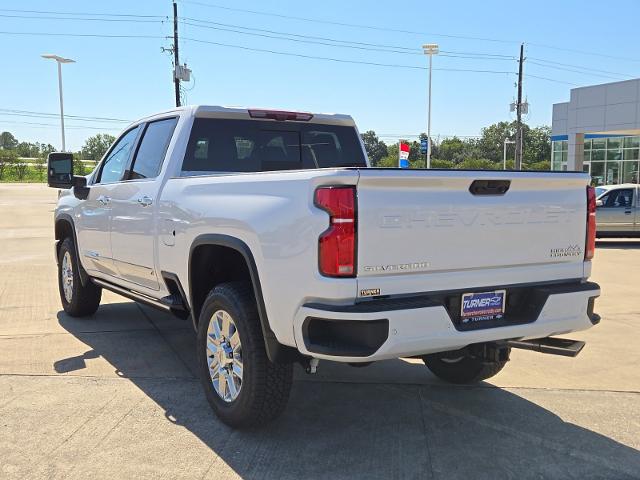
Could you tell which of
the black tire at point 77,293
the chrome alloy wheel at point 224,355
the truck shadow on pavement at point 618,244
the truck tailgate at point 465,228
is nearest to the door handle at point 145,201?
the chrome alloy wheel at point 224,355

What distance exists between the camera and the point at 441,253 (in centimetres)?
341

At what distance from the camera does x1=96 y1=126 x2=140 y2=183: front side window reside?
582cm

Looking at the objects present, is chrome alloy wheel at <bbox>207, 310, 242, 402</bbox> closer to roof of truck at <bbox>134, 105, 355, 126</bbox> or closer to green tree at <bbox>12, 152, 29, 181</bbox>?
roof of truck at <bbox>134, 105, 355, 126</bbox>

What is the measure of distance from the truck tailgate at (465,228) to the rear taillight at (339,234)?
0.04m

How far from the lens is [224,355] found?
400 cm

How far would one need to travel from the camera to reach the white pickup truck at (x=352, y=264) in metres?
3.18

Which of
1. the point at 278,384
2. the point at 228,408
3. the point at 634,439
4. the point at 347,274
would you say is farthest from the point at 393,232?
the point at 634,439

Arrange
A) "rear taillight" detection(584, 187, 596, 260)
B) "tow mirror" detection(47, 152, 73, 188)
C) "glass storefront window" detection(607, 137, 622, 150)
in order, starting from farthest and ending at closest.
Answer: "glass storefront window" detection(607, 137, 622, 150) → "tow mirror" detection(47, 152, 73, 188) → "rear taillight" detection(584, 187, 596, 260)

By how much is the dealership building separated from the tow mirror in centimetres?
3167

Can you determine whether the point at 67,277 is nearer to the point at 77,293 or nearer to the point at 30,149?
the point at 77,293

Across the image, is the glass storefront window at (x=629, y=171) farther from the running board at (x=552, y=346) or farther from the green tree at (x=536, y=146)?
the green tree at (x=536, y=146)

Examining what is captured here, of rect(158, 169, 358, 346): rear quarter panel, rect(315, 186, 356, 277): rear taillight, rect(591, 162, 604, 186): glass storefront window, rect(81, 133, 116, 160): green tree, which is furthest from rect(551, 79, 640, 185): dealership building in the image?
rect(81, 133, 116, 160): green tree

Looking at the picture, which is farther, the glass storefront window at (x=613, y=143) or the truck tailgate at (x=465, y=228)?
the glass storefront window at (x=613, y=143)

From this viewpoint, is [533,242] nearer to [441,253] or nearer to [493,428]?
[441,253]
